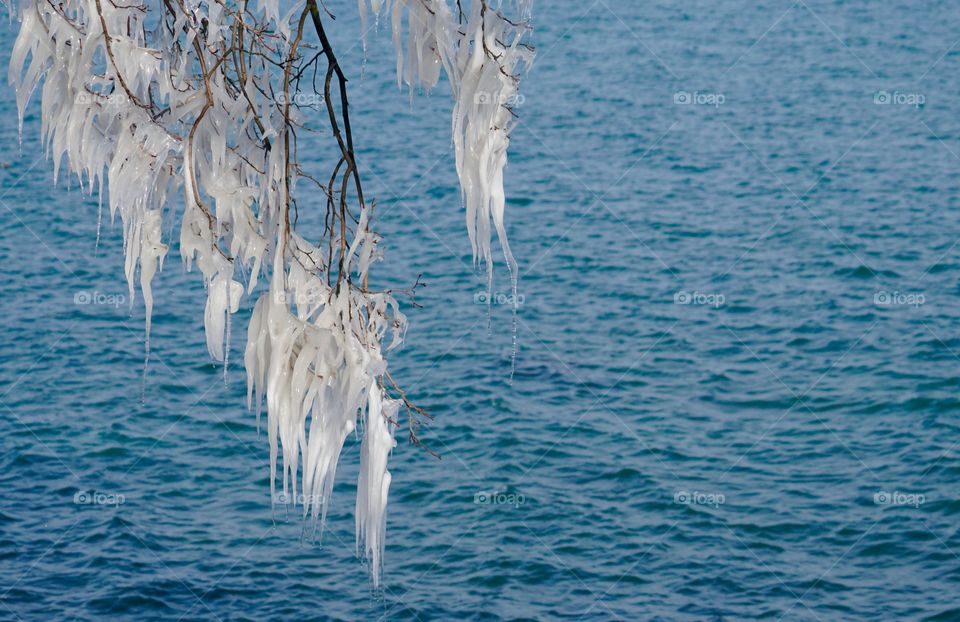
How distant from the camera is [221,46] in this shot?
6402mm

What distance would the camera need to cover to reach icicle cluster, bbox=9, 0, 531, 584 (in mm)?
6000

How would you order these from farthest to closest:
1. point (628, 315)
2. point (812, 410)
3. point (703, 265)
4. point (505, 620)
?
point (703, 265) → point (628, 315) → point (812, 410) → point (505, 620)

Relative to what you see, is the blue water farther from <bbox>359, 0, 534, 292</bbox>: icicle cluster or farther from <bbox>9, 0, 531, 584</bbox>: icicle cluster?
<bbox>359, 0, 534, 292</bbox>: icicle cluster

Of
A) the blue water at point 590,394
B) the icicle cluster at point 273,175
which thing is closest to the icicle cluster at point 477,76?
the icicle cluster at point 273,175

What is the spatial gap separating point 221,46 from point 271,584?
905 centimetres

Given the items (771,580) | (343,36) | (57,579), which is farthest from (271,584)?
(343,36)

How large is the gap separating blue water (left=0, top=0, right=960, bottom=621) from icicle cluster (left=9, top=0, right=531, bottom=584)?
12.7 feet

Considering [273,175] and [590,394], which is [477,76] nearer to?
[273,175]

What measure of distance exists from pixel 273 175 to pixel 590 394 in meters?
12.9

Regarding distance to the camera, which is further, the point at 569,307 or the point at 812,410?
the point at 569,307

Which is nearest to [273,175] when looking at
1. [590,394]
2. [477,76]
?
[477,76]

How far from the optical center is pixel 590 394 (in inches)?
732

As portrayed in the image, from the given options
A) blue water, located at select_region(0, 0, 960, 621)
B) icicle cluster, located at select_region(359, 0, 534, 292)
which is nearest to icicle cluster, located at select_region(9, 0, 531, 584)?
icicle cluster, located at select_region(359, 0, 534, 292)

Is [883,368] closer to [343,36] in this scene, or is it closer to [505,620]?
[505,620]
